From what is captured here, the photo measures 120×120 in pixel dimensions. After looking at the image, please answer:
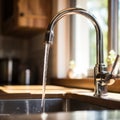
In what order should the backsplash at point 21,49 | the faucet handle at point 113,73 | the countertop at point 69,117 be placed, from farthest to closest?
the backsplash at point 21,49, the faucet handle at point 113,73, the countertop at point 69,117

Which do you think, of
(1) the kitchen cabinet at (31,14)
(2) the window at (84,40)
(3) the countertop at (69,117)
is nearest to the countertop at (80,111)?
(3) the countertop at (69,117)

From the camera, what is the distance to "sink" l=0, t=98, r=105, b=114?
129cm

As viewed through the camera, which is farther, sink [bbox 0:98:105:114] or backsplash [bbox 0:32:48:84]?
backsplash [bbox 0:32:48:84]

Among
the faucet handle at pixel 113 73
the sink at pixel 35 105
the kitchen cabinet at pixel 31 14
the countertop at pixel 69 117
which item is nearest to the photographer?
the countertop at pixel 69 117

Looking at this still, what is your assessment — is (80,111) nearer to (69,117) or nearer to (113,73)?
(69,117)

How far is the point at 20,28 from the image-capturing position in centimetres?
248

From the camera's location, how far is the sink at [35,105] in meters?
1.29

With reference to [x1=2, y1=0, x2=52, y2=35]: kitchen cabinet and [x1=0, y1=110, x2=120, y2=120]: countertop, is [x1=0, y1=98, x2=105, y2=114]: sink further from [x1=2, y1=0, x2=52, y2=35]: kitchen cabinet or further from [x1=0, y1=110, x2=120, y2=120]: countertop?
[x1=2, y1=0, x2=52, y2=35]: kitchen cabinet

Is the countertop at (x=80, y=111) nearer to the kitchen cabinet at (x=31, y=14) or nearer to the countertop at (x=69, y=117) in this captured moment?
the countertop at (x=69, y=117)

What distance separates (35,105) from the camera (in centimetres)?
133

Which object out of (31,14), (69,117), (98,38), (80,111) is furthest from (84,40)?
(69,117)

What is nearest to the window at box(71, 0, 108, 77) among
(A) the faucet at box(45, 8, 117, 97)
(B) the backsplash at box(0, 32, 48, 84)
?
(B) the backsplash at box(0, 32, 48, 84)

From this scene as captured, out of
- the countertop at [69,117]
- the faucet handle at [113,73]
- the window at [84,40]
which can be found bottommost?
the countertop at [69,117]

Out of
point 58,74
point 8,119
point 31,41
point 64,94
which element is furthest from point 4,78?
point 8,119
